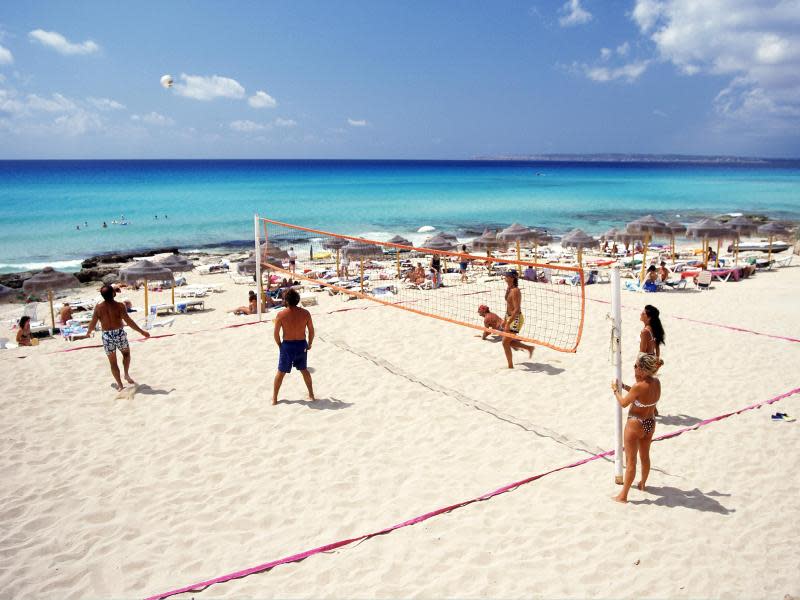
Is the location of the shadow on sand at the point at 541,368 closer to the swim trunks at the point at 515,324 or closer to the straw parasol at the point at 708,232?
the swim trunks at the point at 515,324

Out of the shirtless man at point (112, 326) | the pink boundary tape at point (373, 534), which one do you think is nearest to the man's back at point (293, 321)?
the shirtless man at point (112, 326)

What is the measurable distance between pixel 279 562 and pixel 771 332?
8723mm

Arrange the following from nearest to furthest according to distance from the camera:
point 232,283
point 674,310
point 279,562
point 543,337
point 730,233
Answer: point 279,562
point 543,337
point 674,310
point 730,233
point 232,283

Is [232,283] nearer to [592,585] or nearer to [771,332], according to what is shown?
[771,332]

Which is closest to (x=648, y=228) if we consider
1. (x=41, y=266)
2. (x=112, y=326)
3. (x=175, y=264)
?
(x=175, y=264)

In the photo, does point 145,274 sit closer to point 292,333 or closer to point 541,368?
point 292,333

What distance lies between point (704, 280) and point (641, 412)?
11.1m

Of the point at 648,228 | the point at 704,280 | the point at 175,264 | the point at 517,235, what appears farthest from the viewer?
the point at 517,235

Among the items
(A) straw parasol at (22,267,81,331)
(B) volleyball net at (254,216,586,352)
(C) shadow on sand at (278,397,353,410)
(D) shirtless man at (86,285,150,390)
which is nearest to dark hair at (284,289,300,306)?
(C) shadow on sand at (278,397,353,410)

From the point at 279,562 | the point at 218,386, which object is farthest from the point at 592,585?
the point at 218,386

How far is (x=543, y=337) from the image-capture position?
8.69 meters

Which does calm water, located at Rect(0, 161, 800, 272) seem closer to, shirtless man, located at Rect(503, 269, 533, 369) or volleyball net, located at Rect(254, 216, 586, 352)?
volleyball net, located at Rect(254, 216, 586, 352)

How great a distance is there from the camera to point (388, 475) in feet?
15.4

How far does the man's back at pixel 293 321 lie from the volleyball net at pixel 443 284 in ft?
6.97
